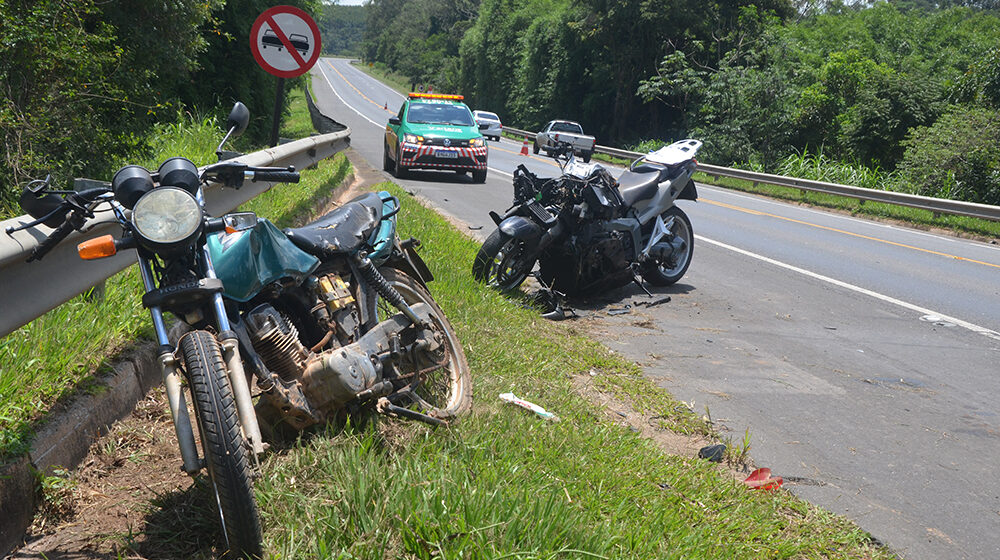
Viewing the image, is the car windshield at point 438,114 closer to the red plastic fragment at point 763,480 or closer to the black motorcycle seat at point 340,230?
the black motorcycle seat at point 340,230

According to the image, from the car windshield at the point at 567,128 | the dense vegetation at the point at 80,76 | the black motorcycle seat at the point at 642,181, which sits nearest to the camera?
the dense vegetation at the point at 80,76

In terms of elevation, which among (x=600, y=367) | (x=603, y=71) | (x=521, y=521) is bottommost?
(x=600, y=367)

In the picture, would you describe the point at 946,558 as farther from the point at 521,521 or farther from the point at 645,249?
the point at 645,249

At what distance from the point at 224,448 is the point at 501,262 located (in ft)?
15.1

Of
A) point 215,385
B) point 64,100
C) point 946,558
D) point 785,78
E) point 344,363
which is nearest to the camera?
point 215,385

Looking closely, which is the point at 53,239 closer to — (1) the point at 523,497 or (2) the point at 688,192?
(1) the point at 523,497

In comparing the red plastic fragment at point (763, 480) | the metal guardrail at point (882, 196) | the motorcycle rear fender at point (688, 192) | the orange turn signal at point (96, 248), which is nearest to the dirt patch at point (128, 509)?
the orange turn signal at point (96, 248)

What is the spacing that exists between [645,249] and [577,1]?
41089 millimetres

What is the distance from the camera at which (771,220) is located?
50.8 feet

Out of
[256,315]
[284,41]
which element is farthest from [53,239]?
[284,41]

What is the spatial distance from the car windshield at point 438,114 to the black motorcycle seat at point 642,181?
36.3 feet

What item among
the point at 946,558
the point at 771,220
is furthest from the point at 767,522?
the point at 771,220

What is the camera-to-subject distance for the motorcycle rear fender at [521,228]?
22.3 ft

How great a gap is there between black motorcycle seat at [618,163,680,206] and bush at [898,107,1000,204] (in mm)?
16136
